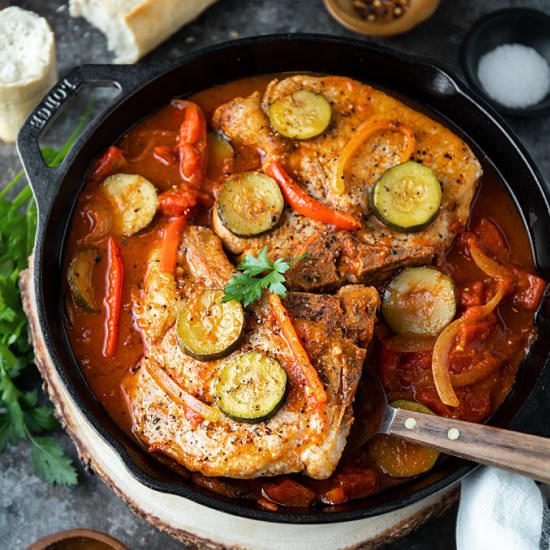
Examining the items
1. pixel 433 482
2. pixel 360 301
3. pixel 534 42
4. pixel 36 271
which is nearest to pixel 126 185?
pixel 36 271

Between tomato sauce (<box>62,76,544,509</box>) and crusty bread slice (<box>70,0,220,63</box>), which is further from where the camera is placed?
crusty bread slice (<box>70,0,220,63</box>)

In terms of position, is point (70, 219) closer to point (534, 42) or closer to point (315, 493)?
point (315, 493)

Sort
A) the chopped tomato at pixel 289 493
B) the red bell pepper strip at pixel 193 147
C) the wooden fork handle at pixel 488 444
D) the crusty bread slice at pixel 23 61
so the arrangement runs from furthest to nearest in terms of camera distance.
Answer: the crusty bread slice at pixel 23 61, the red bell pepper strip at pixel 193 147, the chopped tomato at pixel 289 493, the wooden fork handle at pixel 488 444

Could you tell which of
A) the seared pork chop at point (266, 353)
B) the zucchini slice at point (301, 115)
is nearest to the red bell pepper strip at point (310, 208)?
the zucchini slice at point (301, 115)

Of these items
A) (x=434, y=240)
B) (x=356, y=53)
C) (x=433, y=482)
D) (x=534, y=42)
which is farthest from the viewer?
(x=534, y=42)

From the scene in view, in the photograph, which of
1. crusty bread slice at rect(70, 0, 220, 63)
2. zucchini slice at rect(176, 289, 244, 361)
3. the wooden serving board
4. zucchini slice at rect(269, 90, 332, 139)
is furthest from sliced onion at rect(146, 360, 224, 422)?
crusty bread slice at rect(70, 0, 220, 63)

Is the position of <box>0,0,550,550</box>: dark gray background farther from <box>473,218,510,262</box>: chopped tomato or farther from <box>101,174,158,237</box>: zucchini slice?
<box>101,174,158,237</box>: zucchini slice

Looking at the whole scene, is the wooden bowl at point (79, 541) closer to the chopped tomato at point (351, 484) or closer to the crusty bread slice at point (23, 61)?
the chopped tomato at point (351, 484)
